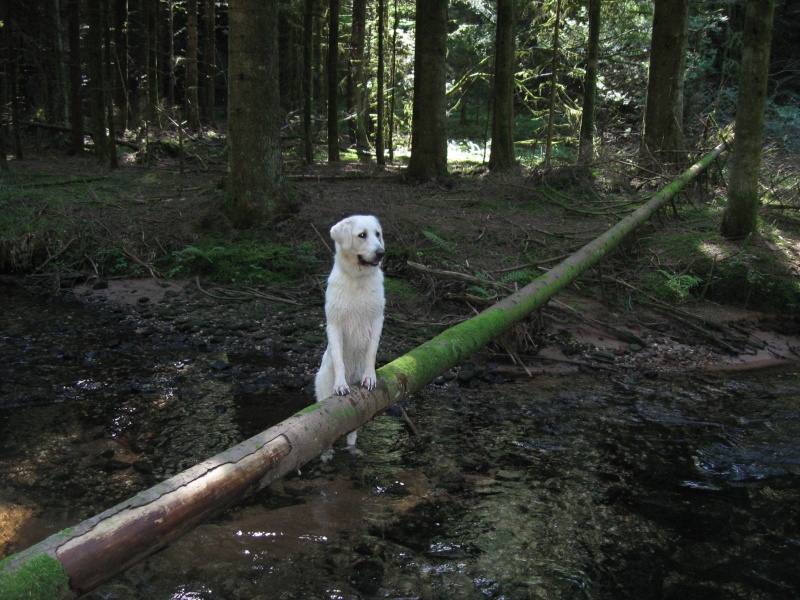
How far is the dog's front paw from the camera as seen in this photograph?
524 cm

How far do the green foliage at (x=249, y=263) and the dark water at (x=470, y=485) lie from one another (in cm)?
317

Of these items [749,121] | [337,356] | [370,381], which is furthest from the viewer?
[749,121]

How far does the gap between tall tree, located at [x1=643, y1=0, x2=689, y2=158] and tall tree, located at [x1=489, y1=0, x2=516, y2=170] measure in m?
5.47

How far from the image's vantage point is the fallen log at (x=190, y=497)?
2.76 metres

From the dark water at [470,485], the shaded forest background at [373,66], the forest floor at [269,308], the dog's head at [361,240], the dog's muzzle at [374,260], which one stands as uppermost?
the shaded forest background at [373,66]

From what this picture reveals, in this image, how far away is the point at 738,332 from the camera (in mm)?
10906

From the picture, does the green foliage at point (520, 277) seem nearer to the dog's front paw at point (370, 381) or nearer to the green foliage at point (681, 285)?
the green foliage at point (681, 285)

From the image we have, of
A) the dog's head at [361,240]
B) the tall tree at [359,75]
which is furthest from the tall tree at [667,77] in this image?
the tall tree at [359,75]

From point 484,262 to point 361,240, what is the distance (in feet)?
23.0

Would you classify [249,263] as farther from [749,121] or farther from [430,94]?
[749,121]

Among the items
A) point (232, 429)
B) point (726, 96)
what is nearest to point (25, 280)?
point (232, 429)

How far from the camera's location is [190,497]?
10.9 ft

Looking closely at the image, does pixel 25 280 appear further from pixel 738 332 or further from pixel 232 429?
pixel 738 332

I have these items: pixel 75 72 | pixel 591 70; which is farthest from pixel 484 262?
pixel 75 72
